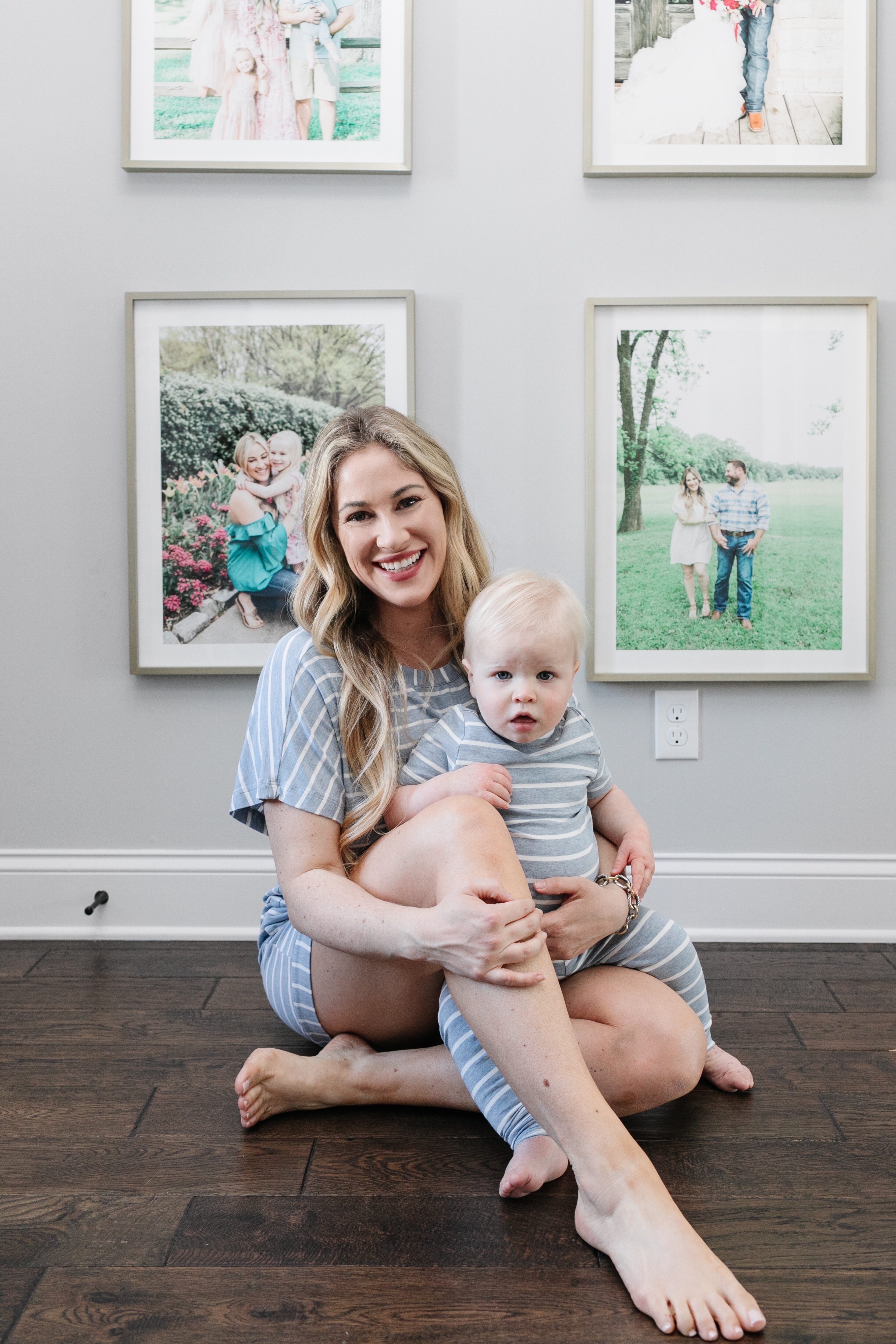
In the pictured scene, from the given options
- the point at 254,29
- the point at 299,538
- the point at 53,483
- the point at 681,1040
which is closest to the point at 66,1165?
the point at 681,1040

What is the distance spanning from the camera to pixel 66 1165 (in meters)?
1.28

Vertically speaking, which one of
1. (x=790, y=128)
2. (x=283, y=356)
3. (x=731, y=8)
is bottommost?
(x=283, y=356)

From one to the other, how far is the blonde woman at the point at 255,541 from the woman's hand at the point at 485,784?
91 centimetres

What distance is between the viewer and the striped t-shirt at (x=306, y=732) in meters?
1.36

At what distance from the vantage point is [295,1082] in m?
1.39

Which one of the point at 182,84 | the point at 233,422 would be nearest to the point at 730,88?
the point at 182,84

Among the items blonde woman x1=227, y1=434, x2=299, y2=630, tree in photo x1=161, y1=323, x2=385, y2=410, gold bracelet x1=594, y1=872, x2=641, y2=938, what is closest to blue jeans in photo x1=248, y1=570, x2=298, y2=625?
blonde woman x1=227, y1=434, x2=299, y2=630

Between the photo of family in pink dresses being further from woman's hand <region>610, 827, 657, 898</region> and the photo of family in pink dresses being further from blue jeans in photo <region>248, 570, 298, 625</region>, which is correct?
woman's hand <region>610, 827, 657, 898</region>

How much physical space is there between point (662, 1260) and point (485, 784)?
544mm

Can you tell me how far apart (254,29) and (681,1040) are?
2.01 m

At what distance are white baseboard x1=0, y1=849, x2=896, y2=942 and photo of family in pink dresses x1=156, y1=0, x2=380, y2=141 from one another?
1.48 m

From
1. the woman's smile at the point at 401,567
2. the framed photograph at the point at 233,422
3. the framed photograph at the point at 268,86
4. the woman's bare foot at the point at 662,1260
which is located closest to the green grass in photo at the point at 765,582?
the framed photograph at the point at 233,422

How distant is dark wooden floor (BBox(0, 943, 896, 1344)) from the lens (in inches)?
39.6

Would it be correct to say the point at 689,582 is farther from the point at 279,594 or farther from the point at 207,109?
the point at 207,109
